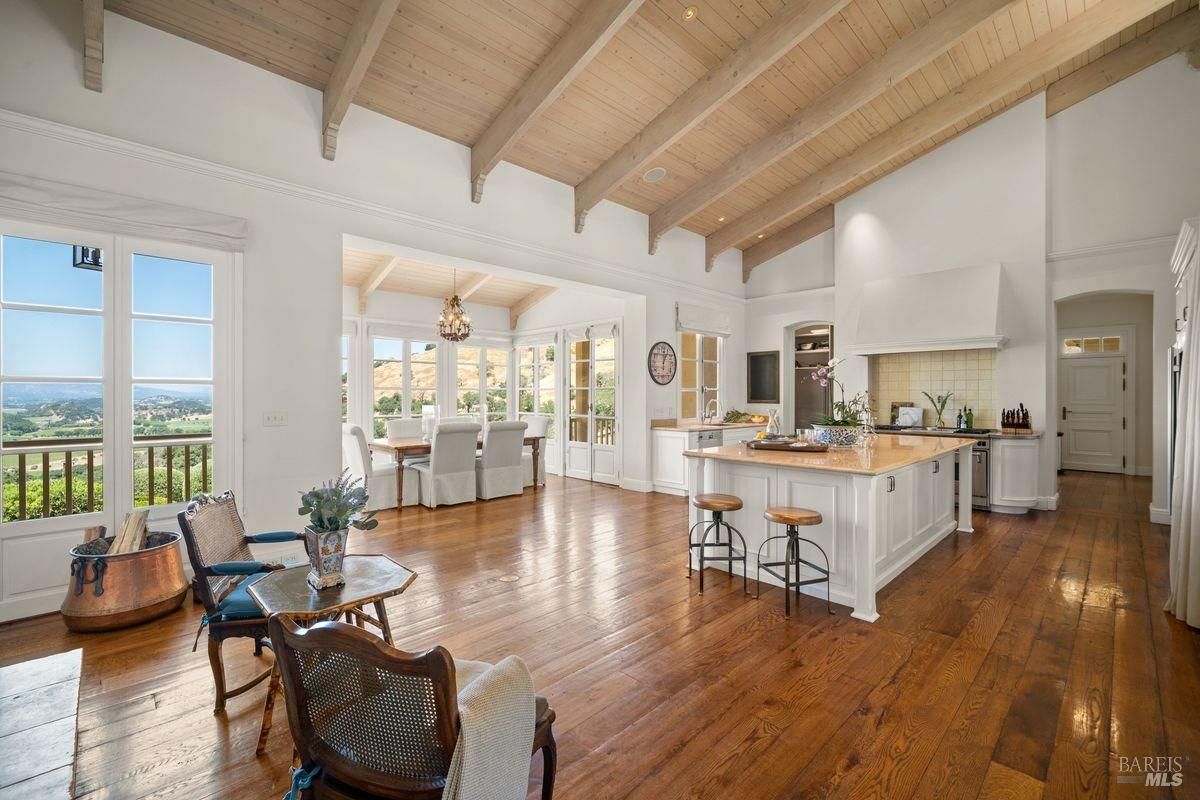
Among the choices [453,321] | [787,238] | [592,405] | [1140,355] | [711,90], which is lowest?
[592,405]

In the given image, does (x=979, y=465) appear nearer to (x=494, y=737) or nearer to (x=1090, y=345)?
(x=1090, y=345)

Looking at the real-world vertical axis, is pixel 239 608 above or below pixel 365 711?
below

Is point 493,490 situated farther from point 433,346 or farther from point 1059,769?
point 1059,769

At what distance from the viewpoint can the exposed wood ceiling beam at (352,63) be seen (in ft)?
10.4

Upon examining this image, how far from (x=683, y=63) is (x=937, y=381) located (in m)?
4.96

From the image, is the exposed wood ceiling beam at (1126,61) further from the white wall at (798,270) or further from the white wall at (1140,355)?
the white wall at (1140,355)

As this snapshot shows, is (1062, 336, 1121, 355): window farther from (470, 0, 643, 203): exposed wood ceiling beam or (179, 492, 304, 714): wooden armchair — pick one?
(179, 492, 304, 714): wooden armchair

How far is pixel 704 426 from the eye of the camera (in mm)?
6852

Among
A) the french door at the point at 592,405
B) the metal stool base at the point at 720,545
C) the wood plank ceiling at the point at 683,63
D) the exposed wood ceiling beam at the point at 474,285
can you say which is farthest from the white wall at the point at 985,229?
the exposed wood ceiling beam at the point at 474,285

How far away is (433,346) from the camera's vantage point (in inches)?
321

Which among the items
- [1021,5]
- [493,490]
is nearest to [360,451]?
[493,490]

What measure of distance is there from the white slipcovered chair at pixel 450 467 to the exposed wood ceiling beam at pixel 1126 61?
7436 mm

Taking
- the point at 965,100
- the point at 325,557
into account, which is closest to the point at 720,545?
the point at 325,557

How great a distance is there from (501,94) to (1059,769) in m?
5.23
